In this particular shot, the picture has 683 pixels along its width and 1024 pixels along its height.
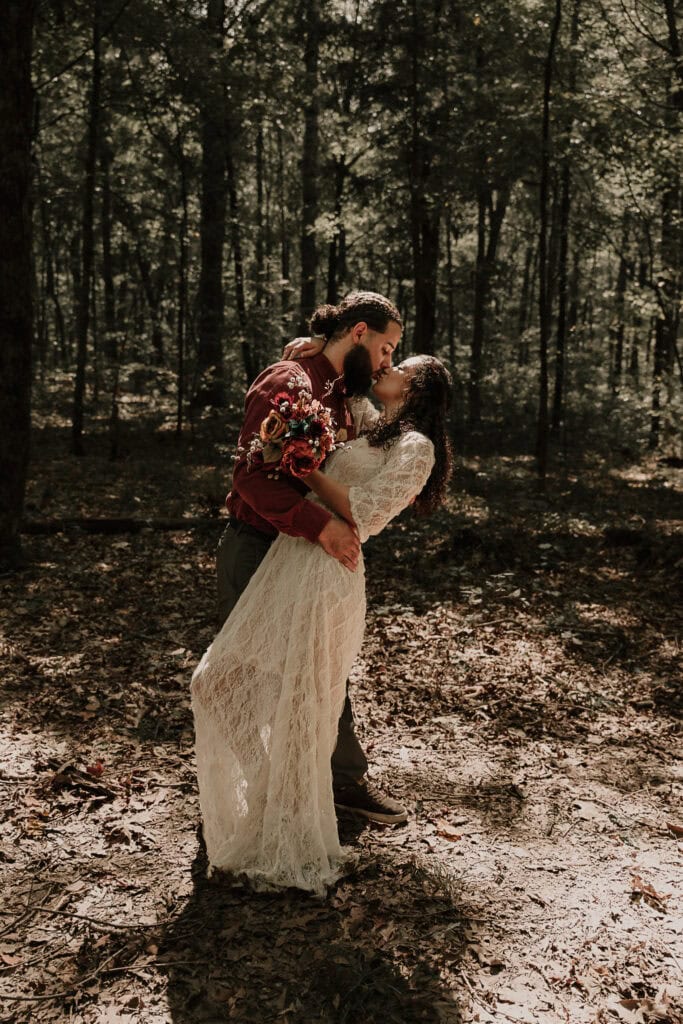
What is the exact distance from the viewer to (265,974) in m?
2.88

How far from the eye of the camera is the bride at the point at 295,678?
3254 mm

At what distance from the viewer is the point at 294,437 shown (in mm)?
3000

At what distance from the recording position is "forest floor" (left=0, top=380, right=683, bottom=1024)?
2.86 meters

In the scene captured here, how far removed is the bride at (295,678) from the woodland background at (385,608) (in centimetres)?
24

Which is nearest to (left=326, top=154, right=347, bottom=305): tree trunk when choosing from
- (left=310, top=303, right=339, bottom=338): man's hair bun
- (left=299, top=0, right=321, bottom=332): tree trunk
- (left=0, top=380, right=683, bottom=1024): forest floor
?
(left=299, top=0, right=321, bottom=332): tree trunk

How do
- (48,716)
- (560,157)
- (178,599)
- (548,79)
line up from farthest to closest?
(560,157)
(548,79)
(178,599)
(48,716)

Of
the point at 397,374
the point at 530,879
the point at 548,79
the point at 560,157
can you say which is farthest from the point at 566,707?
the point at 560,157

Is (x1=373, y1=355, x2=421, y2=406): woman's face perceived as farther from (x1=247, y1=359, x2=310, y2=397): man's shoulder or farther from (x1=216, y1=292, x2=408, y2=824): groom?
(x1=247, y1=359, x2=310, y2=397): man's shoulder

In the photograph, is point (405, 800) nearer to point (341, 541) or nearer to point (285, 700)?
point (285, 700)

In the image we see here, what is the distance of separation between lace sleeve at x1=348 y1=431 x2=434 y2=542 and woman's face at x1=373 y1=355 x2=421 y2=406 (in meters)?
0.24

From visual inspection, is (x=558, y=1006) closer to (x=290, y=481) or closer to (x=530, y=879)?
(x=530, y=879)

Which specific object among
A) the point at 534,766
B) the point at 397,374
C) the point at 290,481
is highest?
the point at 397,374

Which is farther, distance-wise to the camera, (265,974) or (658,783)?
(658,783)

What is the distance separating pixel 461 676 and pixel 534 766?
50.6 inches
